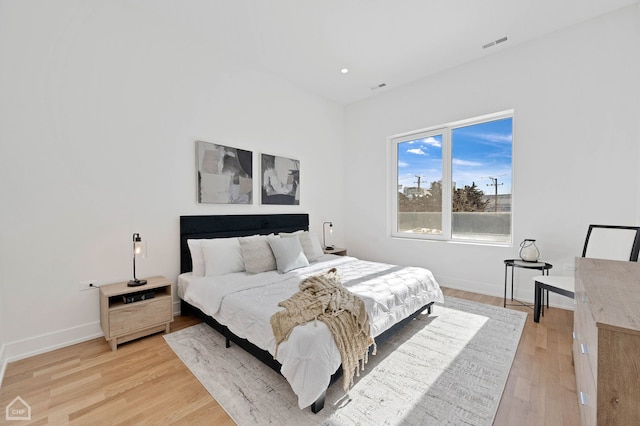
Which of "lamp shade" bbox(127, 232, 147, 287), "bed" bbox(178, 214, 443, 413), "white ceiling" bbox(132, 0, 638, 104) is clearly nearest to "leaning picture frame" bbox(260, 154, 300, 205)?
"bed" bbox(178, 214, 443, 413)

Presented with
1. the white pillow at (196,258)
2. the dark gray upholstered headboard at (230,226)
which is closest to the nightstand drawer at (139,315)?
the white pillow at (196,258)

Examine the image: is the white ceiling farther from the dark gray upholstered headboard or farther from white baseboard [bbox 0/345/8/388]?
white baseboard [bbox 0/345/8/388]

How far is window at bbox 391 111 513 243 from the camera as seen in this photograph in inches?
151

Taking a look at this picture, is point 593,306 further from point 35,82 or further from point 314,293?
point 35,82

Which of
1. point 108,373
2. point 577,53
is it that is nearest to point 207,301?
point 108,373

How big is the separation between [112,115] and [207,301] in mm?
2090

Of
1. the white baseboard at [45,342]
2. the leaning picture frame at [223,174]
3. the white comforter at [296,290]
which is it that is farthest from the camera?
the leaning picture frame at [223,174]

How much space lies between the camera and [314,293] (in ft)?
7.30

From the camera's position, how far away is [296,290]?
2422mm

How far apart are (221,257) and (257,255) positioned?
39cm

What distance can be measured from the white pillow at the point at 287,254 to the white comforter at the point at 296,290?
11cm

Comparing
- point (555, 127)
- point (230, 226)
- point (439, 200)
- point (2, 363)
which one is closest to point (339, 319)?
point (230, 226)

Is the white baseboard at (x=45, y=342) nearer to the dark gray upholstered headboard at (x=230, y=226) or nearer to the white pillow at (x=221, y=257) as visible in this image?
the dark gray upholstered headboard at (x=230, y=226)

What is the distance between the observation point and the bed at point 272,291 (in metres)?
1.64
